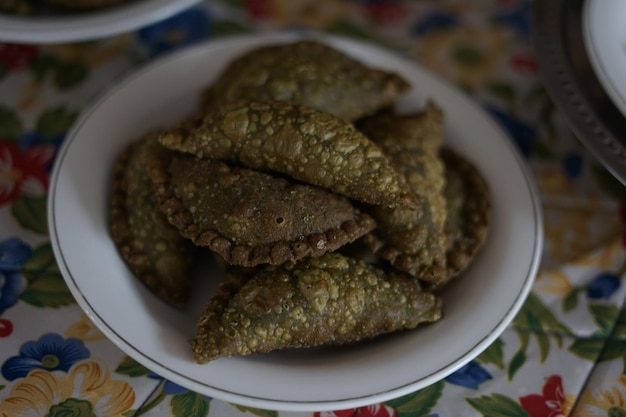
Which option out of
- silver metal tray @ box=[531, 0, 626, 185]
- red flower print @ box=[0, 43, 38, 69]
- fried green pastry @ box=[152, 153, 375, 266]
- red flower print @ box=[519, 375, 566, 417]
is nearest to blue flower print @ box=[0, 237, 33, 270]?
fried green pastry @ box=[152, 153, 375, 266]

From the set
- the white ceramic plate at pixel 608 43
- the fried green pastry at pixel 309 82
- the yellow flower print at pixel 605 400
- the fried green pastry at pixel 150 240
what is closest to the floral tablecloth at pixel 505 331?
the yellow flower print at pixel 605 400

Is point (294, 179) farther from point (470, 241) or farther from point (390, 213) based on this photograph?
point (470, 241)

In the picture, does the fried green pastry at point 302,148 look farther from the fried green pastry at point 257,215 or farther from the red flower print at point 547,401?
the red flower print at point 547,401

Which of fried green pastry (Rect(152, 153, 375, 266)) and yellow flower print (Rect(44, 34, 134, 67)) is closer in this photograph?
fried green pastry (Rect(152, 153, 375, 266))

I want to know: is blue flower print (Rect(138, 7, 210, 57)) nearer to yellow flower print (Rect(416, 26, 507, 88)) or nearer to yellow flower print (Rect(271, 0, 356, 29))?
yellow flower print (Rect(271, 0, 356, 29))

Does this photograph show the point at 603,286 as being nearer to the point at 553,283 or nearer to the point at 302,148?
the point at 553,283

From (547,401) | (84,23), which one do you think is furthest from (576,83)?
(84,23)

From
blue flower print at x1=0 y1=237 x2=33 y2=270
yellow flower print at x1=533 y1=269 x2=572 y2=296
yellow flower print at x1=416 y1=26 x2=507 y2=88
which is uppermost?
yellow flower print at x1=416 y1=26 x2=507 y2=88
